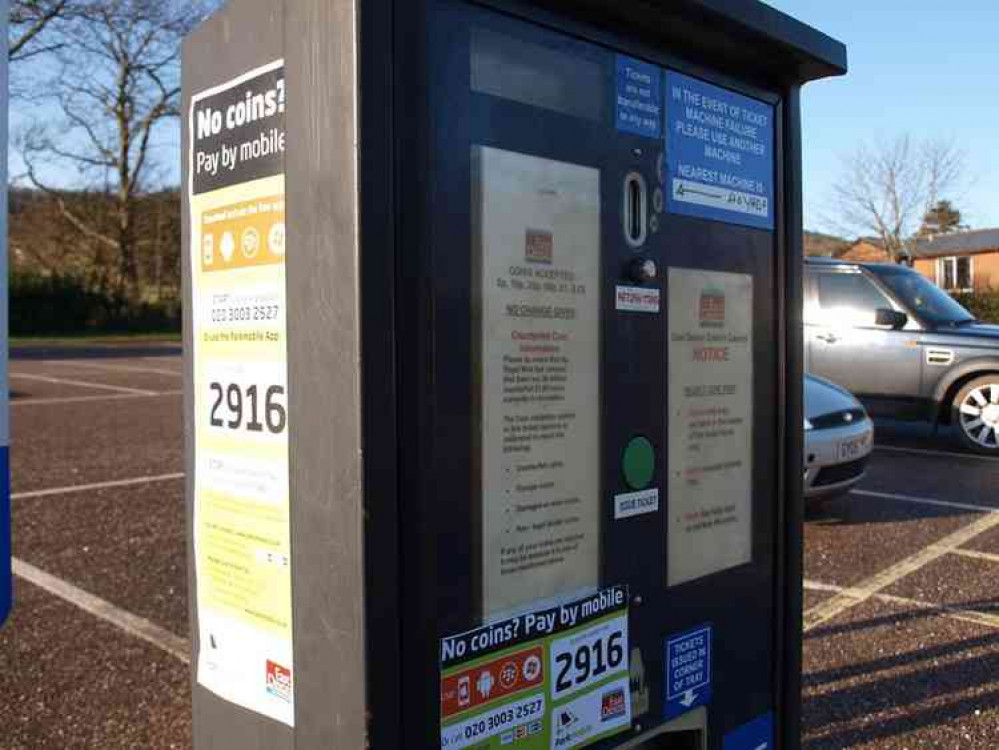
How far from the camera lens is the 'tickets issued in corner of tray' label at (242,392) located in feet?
4.80

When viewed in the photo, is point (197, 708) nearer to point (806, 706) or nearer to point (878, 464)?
point (806, 706)

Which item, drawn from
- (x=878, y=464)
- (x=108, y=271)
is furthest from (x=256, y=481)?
(x=108, y=271)

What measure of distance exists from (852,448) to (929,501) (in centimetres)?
118

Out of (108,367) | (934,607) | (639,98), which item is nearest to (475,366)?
(639,98)

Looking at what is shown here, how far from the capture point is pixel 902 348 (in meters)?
9.40

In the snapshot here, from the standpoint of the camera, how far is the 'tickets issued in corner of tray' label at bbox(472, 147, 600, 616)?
1.49 meters

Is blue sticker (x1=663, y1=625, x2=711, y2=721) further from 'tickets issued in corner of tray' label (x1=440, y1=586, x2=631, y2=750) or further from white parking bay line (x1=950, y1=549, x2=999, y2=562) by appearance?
white parking bay line (x1=950, y1=549, x2=999, y2=562)

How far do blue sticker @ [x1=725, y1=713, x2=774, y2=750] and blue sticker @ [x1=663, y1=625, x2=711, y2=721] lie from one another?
0.15m

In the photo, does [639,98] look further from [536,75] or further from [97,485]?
[97,485]

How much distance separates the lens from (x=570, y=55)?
162 centimetres

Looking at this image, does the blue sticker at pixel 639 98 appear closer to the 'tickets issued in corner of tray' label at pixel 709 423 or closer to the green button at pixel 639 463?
the 'tickets issued in corner of tray' label at pixel 709 423

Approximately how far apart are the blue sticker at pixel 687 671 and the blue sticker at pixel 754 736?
0.15m

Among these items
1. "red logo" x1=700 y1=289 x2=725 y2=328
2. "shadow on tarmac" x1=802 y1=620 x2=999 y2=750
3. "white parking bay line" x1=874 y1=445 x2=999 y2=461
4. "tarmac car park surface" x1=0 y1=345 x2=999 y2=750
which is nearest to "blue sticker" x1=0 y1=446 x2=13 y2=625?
"red logo" x1=700 y1=289 x2=725 y2=328

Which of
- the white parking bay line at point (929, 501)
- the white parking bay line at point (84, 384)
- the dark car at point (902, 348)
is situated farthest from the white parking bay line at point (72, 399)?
the white parking bay line at point (929, 501)
